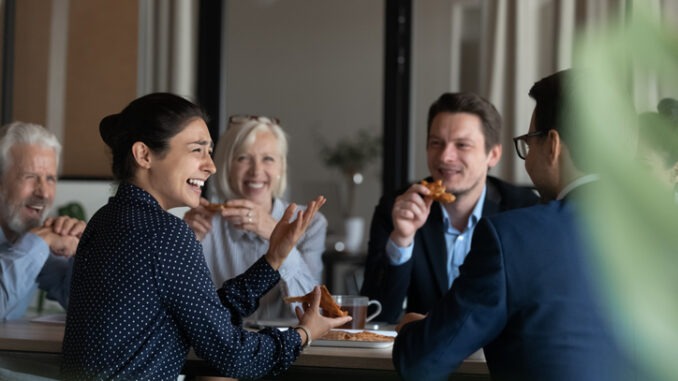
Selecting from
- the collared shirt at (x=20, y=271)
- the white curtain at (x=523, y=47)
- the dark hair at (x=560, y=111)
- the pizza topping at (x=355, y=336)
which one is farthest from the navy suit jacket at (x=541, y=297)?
the white curtain at (x=523, y=47)

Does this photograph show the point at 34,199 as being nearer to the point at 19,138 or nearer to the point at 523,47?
the point at 19,138

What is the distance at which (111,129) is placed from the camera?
207cm

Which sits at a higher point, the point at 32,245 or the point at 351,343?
the point at 32,245

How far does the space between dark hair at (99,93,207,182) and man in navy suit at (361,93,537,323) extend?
104cm

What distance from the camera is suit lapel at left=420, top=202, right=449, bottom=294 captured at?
9.79 feet

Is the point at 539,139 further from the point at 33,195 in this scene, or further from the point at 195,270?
the point at 33,195

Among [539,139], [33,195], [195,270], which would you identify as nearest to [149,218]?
[195,270]

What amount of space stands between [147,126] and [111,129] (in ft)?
0.41

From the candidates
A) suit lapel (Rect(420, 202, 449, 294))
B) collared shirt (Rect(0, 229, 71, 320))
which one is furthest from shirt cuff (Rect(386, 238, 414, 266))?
collared shirt (Rect(0, 229, 71, 320))

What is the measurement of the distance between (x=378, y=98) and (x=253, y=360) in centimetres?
585

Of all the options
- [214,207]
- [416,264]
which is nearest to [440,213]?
[416,264]

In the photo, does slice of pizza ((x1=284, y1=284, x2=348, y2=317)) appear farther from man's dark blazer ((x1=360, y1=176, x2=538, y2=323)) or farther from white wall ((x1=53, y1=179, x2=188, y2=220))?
white wall ((x1=53, y1=179, x2=188, y2=220))

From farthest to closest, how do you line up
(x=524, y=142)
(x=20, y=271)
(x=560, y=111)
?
(x=20, y=271), (x=524, y=142), (x=560, y=111)

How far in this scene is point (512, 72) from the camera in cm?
473
